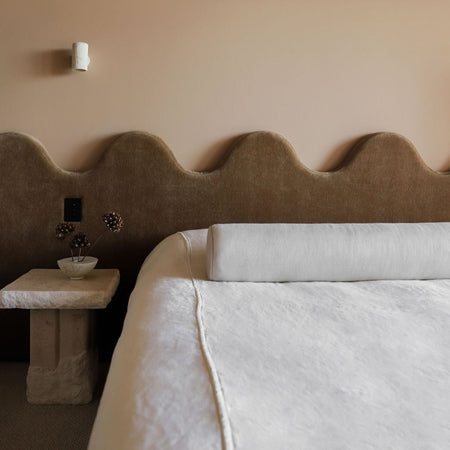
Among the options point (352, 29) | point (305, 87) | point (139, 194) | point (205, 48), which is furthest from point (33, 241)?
point (352, 29)

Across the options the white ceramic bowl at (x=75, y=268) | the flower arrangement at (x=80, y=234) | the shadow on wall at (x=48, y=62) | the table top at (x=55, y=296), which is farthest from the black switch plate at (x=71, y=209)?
the shadow on wall at (x=48, y=62)

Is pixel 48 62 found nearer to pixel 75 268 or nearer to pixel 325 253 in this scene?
pixel 75 268

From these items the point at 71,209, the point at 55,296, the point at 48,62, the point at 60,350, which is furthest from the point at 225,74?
the point at 60,350

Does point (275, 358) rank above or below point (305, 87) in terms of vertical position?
below

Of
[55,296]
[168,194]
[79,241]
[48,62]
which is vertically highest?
[48,62]

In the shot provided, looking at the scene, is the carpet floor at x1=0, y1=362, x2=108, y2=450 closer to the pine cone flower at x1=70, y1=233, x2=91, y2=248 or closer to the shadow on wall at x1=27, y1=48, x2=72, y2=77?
the pine cone flower at x1=70, y1=233, x2=91, y2=248

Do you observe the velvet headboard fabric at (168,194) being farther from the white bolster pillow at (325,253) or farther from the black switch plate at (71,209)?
the white bolster pillow at (325,253)

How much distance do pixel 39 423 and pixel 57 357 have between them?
0.24 metres

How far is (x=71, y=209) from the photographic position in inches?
80.1

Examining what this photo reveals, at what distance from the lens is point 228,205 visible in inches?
82.7

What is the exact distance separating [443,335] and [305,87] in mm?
1435

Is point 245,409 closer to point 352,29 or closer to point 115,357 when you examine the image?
point 115,357

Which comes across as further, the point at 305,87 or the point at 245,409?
the point at 305,87

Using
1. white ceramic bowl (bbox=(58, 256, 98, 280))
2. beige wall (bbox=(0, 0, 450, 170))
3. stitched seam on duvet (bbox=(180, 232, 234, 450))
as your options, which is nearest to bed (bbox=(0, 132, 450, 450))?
stitched seam on duvet (bbox=(180, 232, 234, 450))
